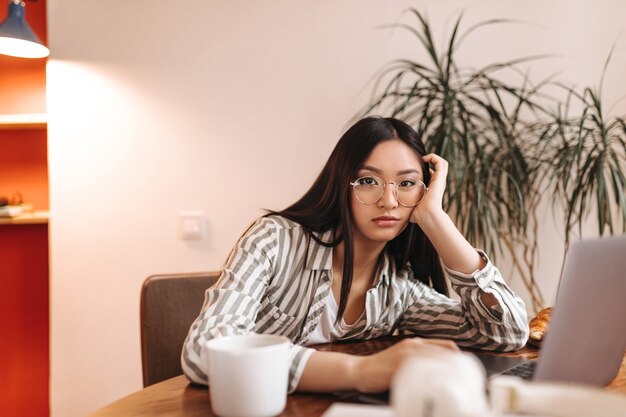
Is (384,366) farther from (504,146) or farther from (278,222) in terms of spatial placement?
(504,146)

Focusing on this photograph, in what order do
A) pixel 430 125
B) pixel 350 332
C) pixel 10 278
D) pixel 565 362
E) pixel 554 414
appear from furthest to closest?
1. pixel 10 278
2. pixel 430 125
3. pixel 350 332
4. pixel 565 362
5. pixel 554 414

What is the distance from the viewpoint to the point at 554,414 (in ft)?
1.60

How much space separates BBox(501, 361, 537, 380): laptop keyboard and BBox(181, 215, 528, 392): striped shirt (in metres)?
0.20

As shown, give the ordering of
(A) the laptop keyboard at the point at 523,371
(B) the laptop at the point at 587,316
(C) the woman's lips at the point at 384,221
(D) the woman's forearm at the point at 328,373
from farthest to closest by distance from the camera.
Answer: (C) the woman's lips at the point at 384,221, (A) the laptop keyboard at the point at 523,371, (D) the woman's forearm at the point at 328,373, (B) the laptop at the point at 587,316

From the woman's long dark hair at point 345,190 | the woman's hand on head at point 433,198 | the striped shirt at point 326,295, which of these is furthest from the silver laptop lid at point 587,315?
the woman's long dark hair at point 345,190

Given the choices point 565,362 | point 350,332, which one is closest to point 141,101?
point 350,332

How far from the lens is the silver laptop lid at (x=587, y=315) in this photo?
2.10 ft

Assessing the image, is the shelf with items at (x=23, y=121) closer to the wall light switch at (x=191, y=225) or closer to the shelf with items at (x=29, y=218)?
the shelf with items at (x=29, y=218)

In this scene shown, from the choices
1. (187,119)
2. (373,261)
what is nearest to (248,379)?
(373,261)

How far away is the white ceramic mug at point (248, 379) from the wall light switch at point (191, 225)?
187cm

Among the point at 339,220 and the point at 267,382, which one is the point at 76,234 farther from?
the point at 267,382

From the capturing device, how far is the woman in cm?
131

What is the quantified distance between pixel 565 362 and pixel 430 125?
6.33 ft

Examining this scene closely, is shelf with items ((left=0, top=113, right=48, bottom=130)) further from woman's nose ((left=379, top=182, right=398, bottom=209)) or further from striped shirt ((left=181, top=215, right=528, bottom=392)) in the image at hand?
woman's nose ((left=379, top=182, right=398, bottom=209))
